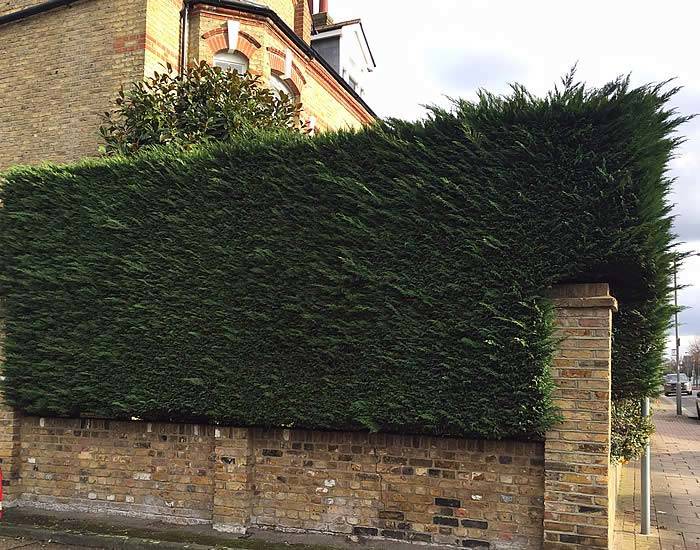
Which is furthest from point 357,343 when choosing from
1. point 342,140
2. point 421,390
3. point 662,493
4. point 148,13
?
point 148,13

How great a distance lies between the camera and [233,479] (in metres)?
6.55

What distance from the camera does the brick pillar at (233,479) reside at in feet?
21.3

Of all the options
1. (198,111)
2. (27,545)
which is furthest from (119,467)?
(198,111)

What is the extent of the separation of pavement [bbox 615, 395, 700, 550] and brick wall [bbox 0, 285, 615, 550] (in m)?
0.92

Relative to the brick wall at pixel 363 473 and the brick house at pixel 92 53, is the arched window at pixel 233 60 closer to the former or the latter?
the brick house at pixel 92 53

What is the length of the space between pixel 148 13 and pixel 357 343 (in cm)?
820

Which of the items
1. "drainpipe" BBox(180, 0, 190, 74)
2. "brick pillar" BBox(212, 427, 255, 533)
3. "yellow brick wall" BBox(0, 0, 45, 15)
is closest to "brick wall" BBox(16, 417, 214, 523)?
"brick pillar" BBox(212, 427, 255, 533)

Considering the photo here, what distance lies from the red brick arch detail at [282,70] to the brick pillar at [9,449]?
26.5ft

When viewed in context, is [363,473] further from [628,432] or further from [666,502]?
[666,502]

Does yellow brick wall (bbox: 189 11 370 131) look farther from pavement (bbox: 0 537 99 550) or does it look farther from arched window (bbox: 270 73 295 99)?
pavement (bbox: 0 537 99 550)

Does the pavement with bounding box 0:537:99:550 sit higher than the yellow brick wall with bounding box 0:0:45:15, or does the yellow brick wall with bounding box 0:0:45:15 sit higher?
the yellow brick wall with bounding box 0:0:45:15

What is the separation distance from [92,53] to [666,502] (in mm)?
12067

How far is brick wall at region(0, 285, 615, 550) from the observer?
551 cm

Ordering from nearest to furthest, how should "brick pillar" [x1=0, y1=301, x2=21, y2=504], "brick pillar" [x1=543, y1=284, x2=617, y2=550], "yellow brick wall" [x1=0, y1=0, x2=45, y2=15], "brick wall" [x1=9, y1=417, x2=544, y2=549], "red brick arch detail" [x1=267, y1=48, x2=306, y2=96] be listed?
"brick pillar" [x1=543, y1=284, x2=617, y2=550] → "brick wall" [x1=9, y1=417, x2=544, y2=549] → "brick pillar" [x1=0, y1=301, x2=21, y2=504] → "yellow brick wall" [x1=0, y1=0, x2=45, y2=15] → "red brick arch detail" [x1=267, y1=48, x2=306, y2=96]
